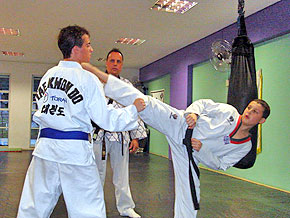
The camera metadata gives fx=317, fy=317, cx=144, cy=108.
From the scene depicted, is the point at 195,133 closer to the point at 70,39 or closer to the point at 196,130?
the point at 196,130

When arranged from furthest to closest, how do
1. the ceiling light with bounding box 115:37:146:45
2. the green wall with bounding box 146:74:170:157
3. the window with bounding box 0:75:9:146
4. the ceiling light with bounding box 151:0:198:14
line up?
the window with bounding box 0:75:9:146 → the green wall with bounding box 146:74:170:157 → the ceiling light with bounding box 115:37:146:45 → the ceiling light with bounding box 151:0:198:14

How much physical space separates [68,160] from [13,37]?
606 cm

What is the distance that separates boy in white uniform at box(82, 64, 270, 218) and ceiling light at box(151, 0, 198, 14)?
108 inches

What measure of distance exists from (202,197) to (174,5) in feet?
9.32

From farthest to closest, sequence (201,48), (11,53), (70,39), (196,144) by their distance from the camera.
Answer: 1. (11,53)
2. (201,48)
3. (196,144)
4. (70,39)

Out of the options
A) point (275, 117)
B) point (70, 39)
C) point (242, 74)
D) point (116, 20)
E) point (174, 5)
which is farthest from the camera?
point (116, 20)

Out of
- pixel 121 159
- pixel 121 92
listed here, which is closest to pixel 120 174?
pixel 121 159

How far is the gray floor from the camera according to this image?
10.1 ft

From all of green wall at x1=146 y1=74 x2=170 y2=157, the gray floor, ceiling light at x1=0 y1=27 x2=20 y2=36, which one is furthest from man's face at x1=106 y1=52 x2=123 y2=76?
green wall at x1=146 y1=74 x2=170 y2=157

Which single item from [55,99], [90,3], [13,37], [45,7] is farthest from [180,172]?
[13,37]

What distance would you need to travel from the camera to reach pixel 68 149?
162 cm

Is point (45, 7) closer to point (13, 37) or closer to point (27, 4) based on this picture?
point (27, 4)

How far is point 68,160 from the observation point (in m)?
1.61

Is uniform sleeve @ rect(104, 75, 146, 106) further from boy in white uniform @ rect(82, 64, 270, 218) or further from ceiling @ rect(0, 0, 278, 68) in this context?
ceiling @ rect(0, 0, 278, 68)
